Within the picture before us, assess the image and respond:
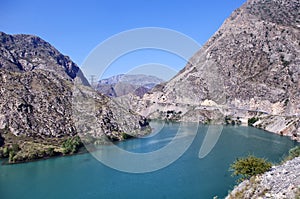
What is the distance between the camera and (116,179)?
50.4 metres

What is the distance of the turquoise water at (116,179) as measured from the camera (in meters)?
43.0

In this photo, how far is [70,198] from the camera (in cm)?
4294

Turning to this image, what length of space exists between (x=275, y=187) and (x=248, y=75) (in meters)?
146

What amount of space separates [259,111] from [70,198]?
11881 cm

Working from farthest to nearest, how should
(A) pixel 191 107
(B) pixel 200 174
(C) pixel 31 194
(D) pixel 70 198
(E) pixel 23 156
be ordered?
1. (A) pixel 191 107
2. (E) pixel 23 156
3. (B) pixel 200 174
4. (C) pixel 31 194
5. (D) pixel 70 198

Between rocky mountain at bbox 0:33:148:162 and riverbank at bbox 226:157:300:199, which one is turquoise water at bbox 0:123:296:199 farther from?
riverbank at bbox 226:157:300:199

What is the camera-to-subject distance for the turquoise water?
141 ft

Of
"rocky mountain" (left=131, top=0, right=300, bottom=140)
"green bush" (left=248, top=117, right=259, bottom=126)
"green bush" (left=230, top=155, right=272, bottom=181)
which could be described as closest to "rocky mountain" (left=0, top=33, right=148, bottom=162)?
"green bush" (left=248, top=117, right=259, bottom=126)

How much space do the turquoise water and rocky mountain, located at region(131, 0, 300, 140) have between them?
7215cm

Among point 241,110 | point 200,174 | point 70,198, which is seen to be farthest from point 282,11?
point 70,198

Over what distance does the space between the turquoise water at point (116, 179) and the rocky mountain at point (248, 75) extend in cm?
7215

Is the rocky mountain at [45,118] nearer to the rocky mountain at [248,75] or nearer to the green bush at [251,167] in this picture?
the green bush at [251,167]

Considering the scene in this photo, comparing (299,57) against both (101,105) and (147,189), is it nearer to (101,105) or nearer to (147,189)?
(101,105)

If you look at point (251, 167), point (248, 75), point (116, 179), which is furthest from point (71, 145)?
point (248, 75)
